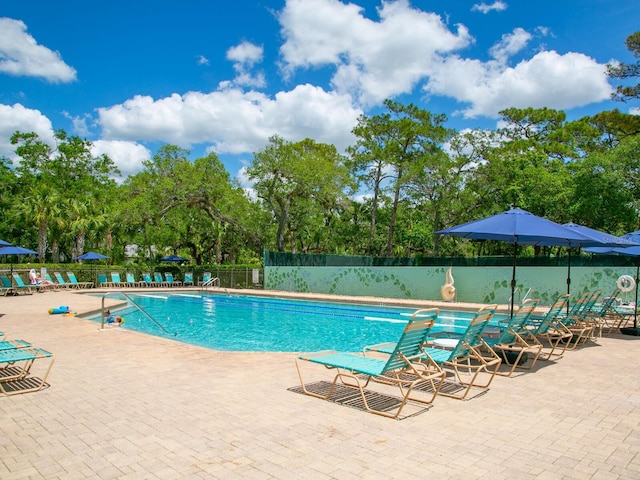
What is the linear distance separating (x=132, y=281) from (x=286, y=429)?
25.3 m

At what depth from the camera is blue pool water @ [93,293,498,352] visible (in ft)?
38.2

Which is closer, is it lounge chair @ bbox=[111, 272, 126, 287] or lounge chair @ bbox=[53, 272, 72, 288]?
lounge chair @ bbox=[53, 272, 72, 288]

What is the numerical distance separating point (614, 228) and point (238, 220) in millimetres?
20383

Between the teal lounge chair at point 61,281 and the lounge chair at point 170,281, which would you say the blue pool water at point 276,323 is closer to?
the teal lounge chair at point 61,281

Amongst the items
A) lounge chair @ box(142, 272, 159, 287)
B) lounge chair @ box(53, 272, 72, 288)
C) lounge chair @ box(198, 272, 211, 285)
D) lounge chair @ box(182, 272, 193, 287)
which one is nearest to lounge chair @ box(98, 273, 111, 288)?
lounge chair @ box(53, 272, 72, 288)

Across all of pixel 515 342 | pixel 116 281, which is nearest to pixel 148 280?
pixel 116 281

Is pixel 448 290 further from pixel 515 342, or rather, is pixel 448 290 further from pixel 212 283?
pixel 212 283

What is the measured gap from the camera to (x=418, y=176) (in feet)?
90.7

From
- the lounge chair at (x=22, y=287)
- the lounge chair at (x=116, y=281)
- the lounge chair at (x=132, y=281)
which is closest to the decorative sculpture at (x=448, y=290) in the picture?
the lounge chair at (x=132, y=281)

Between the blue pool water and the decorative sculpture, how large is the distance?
2.21 meters

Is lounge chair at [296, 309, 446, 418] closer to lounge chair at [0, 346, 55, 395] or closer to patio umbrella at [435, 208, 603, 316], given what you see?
patio umbrella at [435, 208, 603, 316]

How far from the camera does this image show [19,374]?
583cm

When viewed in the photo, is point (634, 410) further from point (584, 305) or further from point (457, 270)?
point (457, 270)

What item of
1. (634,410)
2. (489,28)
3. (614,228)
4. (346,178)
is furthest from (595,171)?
(634,410)
